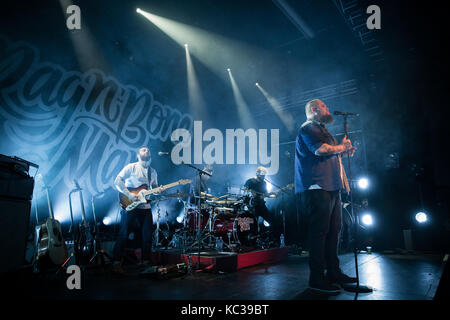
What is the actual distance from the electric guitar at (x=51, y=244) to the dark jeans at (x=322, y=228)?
384cm

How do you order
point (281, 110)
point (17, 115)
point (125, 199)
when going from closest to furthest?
point (125, 199) < point (17, 115) < point (281, 110)

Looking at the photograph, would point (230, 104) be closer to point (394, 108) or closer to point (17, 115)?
point (394, 108)

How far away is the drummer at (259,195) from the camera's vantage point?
6.08 metres

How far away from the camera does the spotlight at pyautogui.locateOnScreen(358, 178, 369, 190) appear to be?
6866mm

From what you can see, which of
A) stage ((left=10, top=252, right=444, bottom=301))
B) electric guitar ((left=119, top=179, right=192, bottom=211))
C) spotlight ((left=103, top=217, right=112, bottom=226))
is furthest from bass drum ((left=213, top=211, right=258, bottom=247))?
spotlight ((left=103, top=217, right=112, bottom=226))

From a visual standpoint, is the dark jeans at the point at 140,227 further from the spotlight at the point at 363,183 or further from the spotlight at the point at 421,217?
the spotlight at the point at 421,217

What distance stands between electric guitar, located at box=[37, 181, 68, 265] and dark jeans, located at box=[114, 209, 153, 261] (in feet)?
2.96

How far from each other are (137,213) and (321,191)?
3.03 meters

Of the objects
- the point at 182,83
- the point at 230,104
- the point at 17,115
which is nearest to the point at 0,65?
the point at 17,115

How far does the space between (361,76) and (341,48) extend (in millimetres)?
991

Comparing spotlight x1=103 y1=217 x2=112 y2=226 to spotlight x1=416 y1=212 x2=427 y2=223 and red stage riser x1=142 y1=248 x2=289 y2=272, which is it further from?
spotlight x1=416 y1=212 x2=427 y2=223

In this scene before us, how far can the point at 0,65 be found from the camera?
14.6 feet

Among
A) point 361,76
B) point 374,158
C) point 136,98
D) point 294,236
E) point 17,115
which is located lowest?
point 294,236

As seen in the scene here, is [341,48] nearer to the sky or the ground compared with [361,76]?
nearer to the sky
